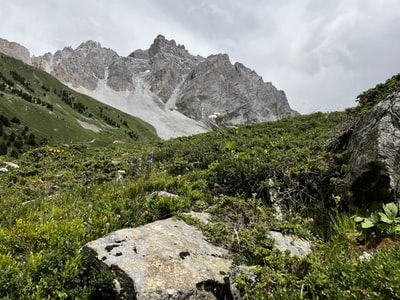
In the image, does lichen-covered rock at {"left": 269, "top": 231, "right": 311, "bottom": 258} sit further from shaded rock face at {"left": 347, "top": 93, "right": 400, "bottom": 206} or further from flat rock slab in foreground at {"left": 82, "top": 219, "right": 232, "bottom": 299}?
shaded rock face at {"left": 347, "top": 93, "right": 400, "bottom": 206}

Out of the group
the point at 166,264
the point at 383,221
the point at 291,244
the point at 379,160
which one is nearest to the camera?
the point at 166,264

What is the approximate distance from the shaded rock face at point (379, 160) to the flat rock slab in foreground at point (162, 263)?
9.81ft

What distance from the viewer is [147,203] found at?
600cm

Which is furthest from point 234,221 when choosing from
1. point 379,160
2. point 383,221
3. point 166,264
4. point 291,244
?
point 379,160

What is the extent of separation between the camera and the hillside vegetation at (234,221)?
326 cm

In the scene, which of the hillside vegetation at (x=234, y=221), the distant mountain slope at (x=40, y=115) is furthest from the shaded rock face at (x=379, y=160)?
the distant mountain slope at (x=40, y=115)

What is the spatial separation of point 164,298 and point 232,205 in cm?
307

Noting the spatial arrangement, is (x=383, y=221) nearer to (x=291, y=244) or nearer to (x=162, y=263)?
(x=291, y=244)

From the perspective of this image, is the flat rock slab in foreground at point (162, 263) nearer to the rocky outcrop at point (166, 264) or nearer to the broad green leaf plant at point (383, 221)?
the rocky outcrop at point (166, 264)

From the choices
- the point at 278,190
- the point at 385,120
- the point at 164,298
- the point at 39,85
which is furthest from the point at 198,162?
the point at 39,85

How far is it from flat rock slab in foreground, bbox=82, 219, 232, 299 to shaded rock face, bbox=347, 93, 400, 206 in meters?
2.99

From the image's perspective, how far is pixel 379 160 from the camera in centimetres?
515

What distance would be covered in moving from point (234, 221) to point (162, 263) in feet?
7.01

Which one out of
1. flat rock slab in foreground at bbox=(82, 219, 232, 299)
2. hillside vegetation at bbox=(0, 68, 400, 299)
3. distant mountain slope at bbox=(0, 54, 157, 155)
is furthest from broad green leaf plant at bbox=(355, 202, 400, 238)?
distant mountain slope at bbox=(0, 54, 157, 155)
